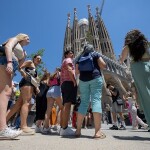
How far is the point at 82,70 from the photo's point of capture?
4059 mm

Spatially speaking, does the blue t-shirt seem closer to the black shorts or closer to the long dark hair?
the black shorts

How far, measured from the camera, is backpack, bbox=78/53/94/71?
400 centimetres

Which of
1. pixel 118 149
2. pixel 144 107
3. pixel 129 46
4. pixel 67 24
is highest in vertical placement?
pixel 67 24

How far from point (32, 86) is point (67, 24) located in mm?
72853

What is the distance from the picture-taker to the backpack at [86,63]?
13.1 feet

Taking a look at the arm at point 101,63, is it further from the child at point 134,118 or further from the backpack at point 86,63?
the child at point 134,118

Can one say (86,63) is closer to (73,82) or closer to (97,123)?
(73,82)

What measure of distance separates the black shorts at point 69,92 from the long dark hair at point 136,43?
1313 mm

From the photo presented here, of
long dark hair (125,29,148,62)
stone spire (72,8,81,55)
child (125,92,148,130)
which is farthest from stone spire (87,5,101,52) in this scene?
long dark hair (125,29,148,62)

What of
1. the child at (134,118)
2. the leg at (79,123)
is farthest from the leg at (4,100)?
the child at (134,118)

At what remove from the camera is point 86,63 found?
4.04 metres

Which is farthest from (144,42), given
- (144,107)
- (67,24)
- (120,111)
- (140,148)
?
(67,24)

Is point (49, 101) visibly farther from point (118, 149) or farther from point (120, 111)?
point (120, 111)

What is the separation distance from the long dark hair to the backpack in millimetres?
697
